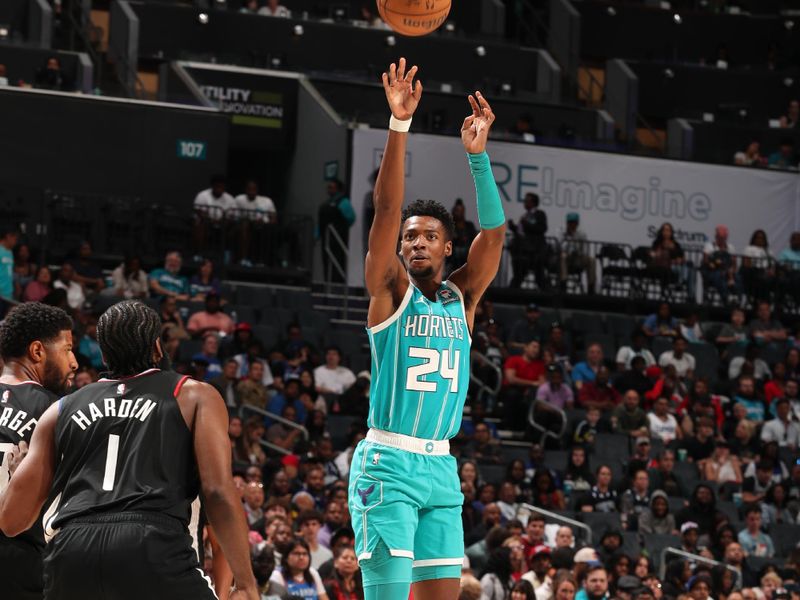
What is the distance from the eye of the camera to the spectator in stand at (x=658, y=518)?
16406 millimetres

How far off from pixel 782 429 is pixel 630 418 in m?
2.43

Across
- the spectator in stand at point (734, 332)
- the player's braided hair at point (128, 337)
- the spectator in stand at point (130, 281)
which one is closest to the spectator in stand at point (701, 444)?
the spectator in stand at point (734, 332)

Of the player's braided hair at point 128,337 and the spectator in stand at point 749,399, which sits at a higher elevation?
the player's braided hair at point 128,337

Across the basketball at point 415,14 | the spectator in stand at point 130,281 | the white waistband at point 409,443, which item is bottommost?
the white waistband at point 409,443

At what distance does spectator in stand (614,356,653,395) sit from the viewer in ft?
63.1

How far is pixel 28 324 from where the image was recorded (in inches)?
233

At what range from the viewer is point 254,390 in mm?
16375

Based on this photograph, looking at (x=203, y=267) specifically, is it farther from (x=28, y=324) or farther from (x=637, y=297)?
(x=28, y=324)

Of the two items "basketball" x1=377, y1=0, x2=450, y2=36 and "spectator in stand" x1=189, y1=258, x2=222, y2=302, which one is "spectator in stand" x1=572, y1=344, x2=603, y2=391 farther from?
"basketball" x1=377, y1=0, x2=450, y2=36

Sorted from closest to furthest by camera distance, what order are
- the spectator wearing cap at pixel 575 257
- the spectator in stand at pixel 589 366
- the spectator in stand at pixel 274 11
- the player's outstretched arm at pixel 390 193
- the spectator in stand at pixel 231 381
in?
the player's outstretched arm at pixel 390 193 → the spectator in stand at pixel 231 381 → the spectator in stand at pixel 589 366 → the spectator wearing cap at pixel 575 257 → the spectator in stand at pixel 274 11

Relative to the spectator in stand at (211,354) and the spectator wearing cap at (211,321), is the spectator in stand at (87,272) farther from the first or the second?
the spectator in stand at (211,354)

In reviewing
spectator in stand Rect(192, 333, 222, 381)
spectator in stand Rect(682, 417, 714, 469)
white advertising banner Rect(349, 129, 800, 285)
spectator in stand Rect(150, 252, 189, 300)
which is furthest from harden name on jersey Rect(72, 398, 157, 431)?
white advertising banner Rect(349, 129, 800, 285)

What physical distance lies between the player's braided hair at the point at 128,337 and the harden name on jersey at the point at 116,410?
0.16 meters

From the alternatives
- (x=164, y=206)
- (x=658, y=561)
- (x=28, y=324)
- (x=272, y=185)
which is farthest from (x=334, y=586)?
(x=272, y=185)
